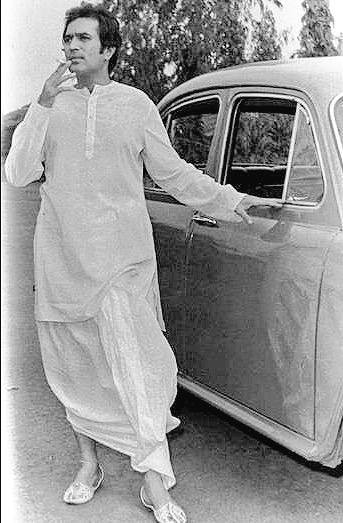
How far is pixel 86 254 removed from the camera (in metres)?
3.09

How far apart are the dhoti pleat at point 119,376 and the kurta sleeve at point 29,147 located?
0.51 metres

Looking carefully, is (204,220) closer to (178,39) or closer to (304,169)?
(304,169)

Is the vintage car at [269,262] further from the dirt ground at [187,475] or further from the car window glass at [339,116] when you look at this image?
the dirt ground at [187,475]

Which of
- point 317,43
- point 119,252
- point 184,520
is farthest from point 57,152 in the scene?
point 317,43

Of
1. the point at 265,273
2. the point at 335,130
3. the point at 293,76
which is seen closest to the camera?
the point at 335,130

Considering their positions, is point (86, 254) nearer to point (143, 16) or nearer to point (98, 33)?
point (98, 33)

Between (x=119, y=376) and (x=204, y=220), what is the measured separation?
84 centimetres

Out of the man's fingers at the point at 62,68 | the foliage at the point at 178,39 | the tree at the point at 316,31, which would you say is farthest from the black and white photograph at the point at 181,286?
the foliage at the point at 178,39

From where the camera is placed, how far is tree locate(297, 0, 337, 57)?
166 inches

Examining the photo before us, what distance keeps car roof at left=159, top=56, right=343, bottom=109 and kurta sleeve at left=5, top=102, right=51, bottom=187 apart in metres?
0.94

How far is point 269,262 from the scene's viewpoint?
3.13 meters

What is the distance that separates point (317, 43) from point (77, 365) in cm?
221

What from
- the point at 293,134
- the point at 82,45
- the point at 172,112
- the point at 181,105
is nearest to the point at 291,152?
the point at 293,134

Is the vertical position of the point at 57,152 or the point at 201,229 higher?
the point at 57,152
